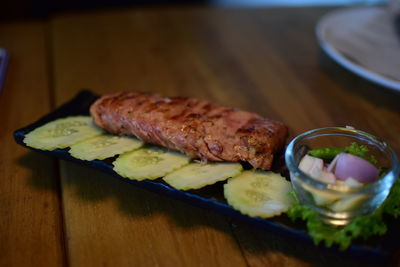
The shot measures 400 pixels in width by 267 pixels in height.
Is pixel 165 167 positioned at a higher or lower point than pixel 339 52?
lower

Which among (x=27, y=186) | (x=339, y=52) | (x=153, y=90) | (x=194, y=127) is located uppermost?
(x=339, y=52)

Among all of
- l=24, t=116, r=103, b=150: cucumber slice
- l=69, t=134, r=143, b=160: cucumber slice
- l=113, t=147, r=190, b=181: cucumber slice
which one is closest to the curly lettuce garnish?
l=113, t=147, r=190, b=181: cucumber slice

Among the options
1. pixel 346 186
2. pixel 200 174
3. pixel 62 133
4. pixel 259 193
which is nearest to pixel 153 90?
pixel 62 133

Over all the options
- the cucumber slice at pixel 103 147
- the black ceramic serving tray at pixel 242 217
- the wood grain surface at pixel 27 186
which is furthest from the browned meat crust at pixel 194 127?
the wood grain surface at pixel 27 186

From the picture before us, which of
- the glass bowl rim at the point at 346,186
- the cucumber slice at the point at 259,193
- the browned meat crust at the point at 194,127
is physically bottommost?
the cucumber slice at the point at 259,193

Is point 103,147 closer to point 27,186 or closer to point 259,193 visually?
point 27,186

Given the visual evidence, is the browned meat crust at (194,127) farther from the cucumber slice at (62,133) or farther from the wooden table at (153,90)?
the wooden table at (153,90)

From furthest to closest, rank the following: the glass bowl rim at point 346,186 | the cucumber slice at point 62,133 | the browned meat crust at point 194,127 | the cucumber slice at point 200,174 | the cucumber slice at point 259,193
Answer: the cucumber slice at point 62,133, the browned meat crust at point 194,127, the cucumber slice at point 200,174, the cucumber slice at point 259,193, the glass bowl rim at point 346,186

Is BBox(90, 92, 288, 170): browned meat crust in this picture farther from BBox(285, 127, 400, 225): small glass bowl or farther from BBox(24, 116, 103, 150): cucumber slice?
BBox(285, 127, 400, 225): small glass bowl
